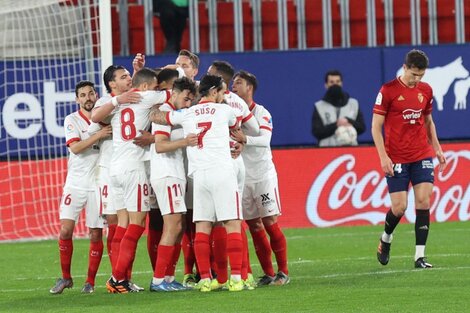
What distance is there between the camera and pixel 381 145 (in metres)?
12.0

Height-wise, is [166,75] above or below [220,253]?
above

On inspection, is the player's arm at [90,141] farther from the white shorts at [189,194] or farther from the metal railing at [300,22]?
the metal railing at [300,22]

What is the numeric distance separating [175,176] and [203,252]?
2.34 ft

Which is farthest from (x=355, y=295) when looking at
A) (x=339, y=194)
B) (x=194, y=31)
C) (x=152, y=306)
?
(x=194, y=31)

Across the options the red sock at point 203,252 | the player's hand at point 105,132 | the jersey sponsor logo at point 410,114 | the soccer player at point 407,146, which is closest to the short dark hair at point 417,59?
the soccer player at point 407,146

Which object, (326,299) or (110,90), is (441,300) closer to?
(326,299)

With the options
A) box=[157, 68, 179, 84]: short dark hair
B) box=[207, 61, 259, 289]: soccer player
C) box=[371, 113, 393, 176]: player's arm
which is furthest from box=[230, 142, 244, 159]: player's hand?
box=[371, 113, 393, 176]: player's arm

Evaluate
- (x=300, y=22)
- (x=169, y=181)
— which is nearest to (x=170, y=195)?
(x=169, y=181)

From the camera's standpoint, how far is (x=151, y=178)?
10.9 m

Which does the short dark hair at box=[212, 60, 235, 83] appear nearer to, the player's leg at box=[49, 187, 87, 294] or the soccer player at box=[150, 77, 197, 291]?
the soccer player at box=[150, 77, 197, 291]

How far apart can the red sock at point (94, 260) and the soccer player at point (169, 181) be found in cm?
65

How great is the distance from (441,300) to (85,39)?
952 centimetres

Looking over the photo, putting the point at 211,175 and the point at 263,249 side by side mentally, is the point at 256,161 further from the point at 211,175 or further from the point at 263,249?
the point at 211,175

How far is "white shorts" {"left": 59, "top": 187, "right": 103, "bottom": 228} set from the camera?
37.7 feet
